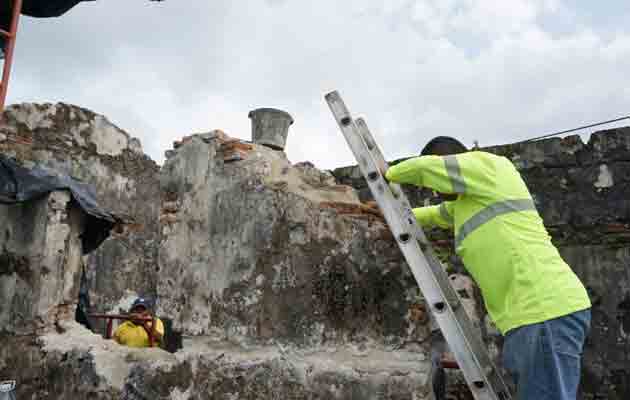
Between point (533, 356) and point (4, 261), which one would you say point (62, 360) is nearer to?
point (4, 261)

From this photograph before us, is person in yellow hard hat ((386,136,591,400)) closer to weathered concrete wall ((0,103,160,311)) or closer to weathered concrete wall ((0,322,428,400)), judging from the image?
weathered concrete wall ((0,322,428,400))

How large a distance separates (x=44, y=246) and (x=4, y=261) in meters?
0.41

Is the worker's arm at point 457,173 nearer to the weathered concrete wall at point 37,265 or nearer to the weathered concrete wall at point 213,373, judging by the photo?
the weathered concrete wall at point 213,373

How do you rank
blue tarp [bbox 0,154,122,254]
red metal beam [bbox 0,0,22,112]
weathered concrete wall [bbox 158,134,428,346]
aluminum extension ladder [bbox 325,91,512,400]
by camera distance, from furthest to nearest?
1. blue tarp [bbox 0,154,122,254]
2. red metal beam [bbox 0,0,22,112]
3. weathered concrete wall [bbox 158,134,428,346]
4. aluminum extension ladder [bbox 325,91,512,400]

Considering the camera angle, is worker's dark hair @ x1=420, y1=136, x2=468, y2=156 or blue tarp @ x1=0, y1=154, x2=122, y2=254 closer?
worker's dark hair @ x1=420, y1=136, x2=468, y2=156

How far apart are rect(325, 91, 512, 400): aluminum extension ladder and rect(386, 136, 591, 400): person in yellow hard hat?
0.13 metres

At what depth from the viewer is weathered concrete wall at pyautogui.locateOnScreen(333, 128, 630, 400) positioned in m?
2.87

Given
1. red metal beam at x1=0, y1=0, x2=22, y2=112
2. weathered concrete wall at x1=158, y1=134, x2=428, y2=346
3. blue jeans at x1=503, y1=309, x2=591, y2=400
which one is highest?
red metal beam at x1=0, y1=0, x2=22, y2=112

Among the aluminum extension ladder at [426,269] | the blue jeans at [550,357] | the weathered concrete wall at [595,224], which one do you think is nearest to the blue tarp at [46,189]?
the aluminum extension ladder at [426,269]

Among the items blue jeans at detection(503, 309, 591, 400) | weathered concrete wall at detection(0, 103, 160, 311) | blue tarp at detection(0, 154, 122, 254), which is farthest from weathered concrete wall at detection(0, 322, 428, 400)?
weathered concrete wall at detection(0, 103, 160, 311)

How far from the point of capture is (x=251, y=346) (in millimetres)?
2918

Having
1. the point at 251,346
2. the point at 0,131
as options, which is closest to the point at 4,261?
the point at 251,346

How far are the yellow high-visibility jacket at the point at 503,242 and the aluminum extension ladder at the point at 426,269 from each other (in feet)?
0.55

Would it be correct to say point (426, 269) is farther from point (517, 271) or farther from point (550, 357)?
point (550, 357)
